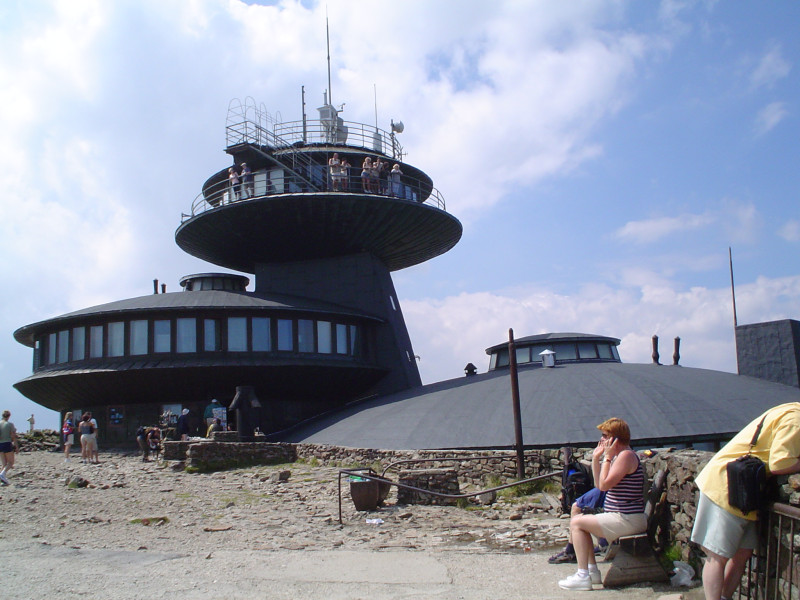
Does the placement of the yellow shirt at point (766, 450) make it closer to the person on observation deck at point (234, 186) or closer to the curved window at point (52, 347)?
the curved window at point (52, 347)

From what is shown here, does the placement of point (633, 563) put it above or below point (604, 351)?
below

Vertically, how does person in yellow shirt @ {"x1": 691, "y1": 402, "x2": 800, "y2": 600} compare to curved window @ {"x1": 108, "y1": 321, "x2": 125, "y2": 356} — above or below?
below

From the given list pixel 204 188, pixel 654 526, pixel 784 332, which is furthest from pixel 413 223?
pixel 654 526

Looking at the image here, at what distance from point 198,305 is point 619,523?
81.4ft

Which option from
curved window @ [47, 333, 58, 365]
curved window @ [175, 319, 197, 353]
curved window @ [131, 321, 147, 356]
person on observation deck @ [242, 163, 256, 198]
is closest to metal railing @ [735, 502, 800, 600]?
curved window @ [175, 319, 197, 353]

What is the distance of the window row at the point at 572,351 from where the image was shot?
29234 millimetres

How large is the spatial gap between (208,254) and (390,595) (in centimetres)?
3179

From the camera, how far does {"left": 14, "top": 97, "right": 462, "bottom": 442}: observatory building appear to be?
29.8 m

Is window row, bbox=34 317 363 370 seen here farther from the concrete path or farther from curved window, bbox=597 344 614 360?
the concrete path

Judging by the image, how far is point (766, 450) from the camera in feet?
19.0

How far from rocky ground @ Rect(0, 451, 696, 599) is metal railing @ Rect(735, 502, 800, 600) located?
1317mm

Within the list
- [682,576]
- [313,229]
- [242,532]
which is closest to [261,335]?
[313,229]

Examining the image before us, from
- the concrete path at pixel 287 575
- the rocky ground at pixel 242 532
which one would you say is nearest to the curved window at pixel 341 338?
the rocky ground at pixel 242 532

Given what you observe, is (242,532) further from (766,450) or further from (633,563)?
(766,450)
